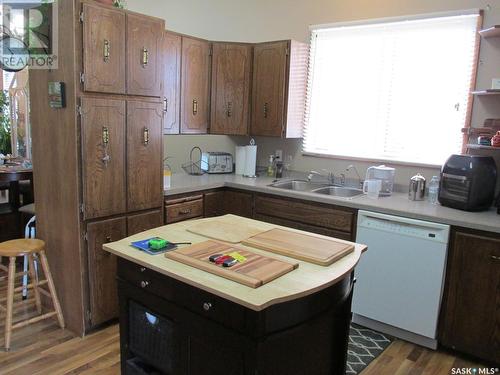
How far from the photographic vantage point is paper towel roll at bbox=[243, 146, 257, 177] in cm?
389

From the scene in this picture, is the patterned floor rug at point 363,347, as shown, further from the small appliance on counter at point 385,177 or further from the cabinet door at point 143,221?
the cabinet door at point 143,221

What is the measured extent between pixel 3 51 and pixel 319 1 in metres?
3.53

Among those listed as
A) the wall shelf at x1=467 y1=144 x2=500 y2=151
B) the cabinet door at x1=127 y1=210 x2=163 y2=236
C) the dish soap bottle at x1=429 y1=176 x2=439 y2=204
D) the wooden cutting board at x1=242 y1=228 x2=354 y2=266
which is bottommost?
the cabinet door at x1=127 y1=210 x2=163 y2=236

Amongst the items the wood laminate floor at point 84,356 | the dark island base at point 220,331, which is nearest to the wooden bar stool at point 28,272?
the wood laminate floor at point 84,356

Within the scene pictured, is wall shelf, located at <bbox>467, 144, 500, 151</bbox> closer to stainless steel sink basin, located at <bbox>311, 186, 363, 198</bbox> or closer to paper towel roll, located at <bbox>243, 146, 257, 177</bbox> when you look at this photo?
stainless steel sink basin, located at <bbox>311, 186, 363, 198</bbox>

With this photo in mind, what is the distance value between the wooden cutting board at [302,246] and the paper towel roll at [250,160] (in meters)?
1.85

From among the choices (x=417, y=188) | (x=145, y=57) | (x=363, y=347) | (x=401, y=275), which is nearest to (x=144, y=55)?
(x=145, y=57)

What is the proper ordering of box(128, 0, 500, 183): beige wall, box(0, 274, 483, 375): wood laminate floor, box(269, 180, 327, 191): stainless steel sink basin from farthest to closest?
1. box(269, 180, 327, 191): stainless steel sink basin
2. box(128, 0, 500, 183): beige wall
3. box(0, 274, 483, 375): wood laminate floor

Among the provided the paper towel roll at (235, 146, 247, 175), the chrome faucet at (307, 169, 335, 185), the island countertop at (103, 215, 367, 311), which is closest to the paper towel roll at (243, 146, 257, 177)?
the paper towel roll at (235, 146, 247, 175)

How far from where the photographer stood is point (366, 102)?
3492mm

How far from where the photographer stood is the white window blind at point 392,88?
3059 millimetres

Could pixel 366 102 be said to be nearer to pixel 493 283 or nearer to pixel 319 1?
pixel 319 1

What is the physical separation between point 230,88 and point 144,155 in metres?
1.23

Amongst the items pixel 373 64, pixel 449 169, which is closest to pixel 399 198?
pixel 449 169
